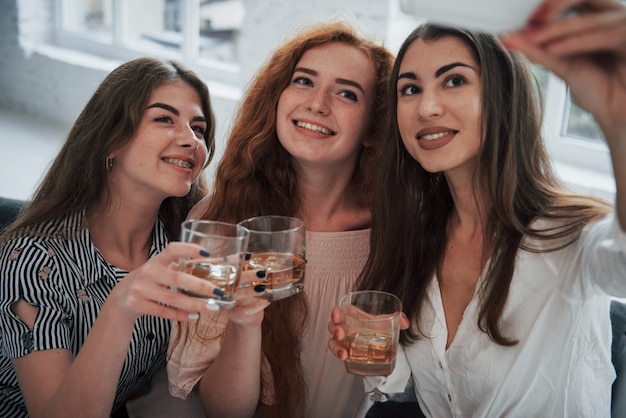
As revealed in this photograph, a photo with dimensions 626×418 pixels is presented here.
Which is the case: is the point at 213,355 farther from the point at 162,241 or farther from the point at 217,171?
the point at 217,171

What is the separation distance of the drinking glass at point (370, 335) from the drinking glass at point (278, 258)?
0.15 metres

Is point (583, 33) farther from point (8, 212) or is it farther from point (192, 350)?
point (8, 212)

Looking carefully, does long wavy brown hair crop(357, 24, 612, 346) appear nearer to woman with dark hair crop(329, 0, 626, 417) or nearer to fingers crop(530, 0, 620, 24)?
woman with dark hair crop(329, 0, 626, 417)

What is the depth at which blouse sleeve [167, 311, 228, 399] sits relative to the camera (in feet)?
6.36

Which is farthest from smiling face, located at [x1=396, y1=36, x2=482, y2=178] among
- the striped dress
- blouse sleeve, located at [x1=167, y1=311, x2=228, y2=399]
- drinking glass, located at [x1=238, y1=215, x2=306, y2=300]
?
the striped dress

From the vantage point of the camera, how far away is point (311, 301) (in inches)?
83.7

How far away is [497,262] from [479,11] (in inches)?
38.7

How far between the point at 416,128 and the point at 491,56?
0.24 m

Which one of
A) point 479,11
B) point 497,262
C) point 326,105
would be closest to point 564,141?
point 326,105

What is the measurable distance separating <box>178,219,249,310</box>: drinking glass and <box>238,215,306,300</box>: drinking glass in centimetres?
A: 14

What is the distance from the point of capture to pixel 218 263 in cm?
123

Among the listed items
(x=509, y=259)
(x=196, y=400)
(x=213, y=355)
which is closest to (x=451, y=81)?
(x=509, y=259)

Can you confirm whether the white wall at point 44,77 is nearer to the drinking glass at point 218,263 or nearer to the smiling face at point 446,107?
the smiling face at point 446,107

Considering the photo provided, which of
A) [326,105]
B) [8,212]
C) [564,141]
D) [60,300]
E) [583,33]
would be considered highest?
[583,33]
